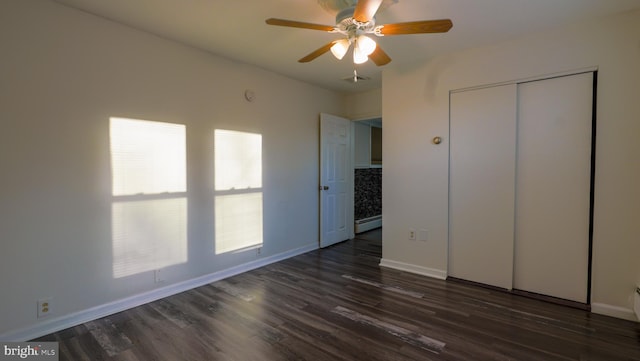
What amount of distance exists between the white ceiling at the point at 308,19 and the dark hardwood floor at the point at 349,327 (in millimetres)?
2445

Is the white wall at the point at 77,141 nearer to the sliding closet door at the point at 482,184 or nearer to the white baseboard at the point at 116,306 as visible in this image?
the white baseboard at the point at 116,306

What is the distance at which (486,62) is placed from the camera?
312 centimetres

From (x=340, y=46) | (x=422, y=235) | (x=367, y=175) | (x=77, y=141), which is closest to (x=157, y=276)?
(x=77, y=141)

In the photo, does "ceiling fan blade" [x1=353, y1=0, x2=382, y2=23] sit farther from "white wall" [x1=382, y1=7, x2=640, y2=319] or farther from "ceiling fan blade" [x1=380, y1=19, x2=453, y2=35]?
"white wall" [x1=382, y1=7, x2=640, y2=319]

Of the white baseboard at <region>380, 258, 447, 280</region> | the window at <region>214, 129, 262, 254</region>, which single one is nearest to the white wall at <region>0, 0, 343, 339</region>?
the window at <region>214, 129, 262, 254</region>

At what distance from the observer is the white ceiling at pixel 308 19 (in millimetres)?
2320

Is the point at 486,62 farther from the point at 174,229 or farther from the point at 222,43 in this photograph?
the point at 174,229

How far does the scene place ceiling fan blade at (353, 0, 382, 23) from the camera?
168 cm

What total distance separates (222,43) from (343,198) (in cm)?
304

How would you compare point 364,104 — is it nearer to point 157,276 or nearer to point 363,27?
point 363,27

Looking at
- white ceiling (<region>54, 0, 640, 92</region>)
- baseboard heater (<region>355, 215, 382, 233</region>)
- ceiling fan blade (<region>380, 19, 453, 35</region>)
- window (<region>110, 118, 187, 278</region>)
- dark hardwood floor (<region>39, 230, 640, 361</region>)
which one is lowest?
dark hardwood floor (<region>39, 230, 640, 361</region>)

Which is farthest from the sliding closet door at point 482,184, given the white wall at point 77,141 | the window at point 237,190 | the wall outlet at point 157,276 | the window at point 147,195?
the wall outlet at point 157,276

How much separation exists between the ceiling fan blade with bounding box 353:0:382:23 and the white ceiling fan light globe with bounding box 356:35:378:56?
21 cm

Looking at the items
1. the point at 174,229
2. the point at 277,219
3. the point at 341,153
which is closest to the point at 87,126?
the point at 174,229
